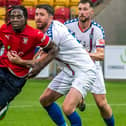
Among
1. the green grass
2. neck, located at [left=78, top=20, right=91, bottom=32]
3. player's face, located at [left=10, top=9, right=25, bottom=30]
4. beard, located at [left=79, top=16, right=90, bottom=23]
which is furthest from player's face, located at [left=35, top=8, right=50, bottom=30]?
the green grass

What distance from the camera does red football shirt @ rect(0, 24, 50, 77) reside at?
20.5 feet

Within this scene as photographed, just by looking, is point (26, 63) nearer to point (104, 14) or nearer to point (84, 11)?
point (84, 11)

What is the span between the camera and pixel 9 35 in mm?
6273

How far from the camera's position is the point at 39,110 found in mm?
10711

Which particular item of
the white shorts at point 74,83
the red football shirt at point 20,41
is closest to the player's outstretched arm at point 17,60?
the red football shirt at point 20,41

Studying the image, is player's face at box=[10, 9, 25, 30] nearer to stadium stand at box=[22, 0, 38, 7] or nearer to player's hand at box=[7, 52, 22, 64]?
player's hand at box=[7, 52, 22, 64]

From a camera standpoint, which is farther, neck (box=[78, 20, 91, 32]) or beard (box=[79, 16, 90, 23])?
neck (box=[78, 20, 91, 32])

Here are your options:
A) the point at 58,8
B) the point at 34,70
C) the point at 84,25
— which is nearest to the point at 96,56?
the point at 84,25

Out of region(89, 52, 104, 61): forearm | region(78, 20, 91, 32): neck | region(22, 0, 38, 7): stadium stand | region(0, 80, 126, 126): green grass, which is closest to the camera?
region(89, 52, 104, 61): forearm

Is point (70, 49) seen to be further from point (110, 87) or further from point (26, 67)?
point (110, 87)

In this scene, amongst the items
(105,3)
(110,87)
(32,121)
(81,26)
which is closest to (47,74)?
(110,87)

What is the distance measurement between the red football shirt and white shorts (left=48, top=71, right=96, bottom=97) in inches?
28.8

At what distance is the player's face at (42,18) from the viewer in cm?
662

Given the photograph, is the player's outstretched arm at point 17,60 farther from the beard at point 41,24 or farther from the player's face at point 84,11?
the player's face at point 84,11
